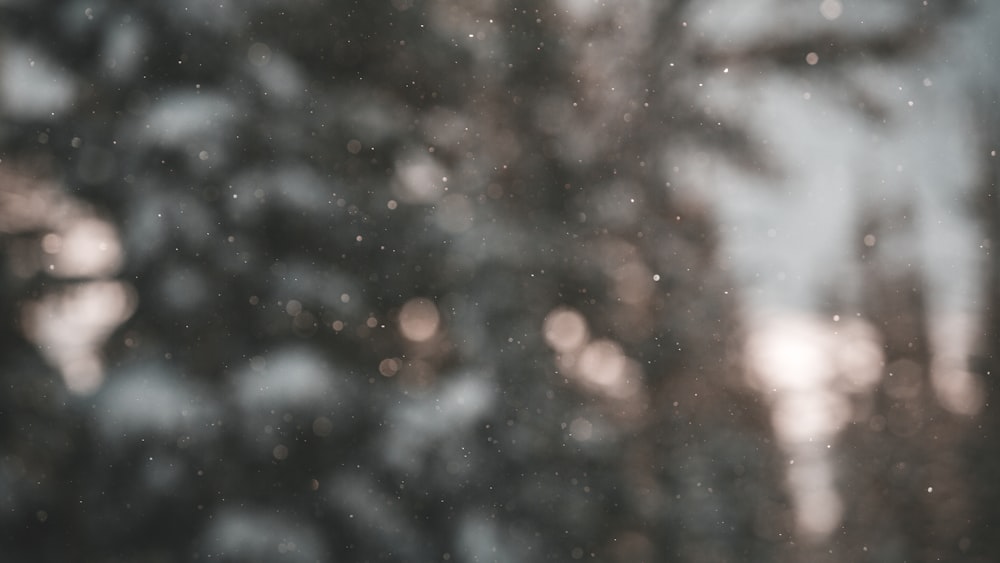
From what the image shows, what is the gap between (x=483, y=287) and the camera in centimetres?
88

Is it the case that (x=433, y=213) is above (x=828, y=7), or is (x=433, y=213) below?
below

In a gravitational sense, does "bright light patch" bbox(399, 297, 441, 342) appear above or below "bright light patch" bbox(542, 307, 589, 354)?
below

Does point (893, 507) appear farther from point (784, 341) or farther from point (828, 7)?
point (828, 7)

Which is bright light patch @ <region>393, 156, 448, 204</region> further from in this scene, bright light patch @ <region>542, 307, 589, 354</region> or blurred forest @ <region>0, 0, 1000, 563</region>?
bright light patch @ <region>542, 307, 589, 354</region>

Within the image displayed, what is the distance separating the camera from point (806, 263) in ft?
2.99

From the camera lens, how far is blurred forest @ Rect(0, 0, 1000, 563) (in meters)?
0.84

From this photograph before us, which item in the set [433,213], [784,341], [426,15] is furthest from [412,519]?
[426,15]

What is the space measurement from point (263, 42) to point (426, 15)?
193mm

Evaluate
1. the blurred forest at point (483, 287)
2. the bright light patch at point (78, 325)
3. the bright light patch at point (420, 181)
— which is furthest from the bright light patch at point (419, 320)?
the bright light patch at point (78, 325)

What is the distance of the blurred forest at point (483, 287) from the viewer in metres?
0.84

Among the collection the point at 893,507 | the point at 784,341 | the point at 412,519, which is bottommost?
the point at 412,519

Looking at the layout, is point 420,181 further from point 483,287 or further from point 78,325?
point 78,325

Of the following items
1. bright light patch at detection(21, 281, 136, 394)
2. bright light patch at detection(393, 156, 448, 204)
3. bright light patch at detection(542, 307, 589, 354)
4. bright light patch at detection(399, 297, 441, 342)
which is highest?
bright light patch at detection(393, 156, 448, 204)

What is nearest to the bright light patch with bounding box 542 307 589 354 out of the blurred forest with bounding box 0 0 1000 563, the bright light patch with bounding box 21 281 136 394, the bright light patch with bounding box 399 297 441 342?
the blurred forest with bounding box 0 0 1000 563
